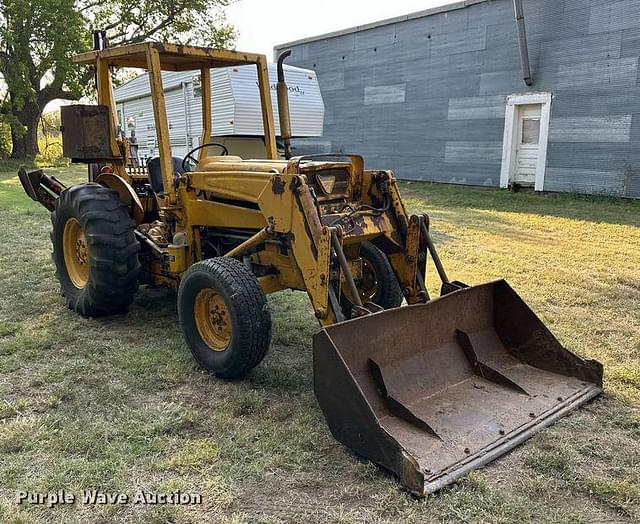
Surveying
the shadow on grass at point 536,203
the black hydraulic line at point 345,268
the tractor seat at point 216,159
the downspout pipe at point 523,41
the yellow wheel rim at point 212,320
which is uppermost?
the downspout pipe at point 523,41

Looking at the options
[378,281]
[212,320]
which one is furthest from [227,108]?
[212,320]

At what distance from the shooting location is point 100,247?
4648 mm

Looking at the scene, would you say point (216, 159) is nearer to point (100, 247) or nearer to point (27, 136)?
point (100, 247)

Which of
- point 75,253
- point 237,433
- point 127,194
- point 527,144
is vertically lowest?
point 237,433

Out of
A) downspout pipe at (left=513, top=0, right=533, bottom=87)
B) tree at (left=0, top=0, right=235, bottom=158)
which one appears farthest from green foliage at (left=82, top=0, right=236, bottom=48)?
downspout pipe at (left=513, top=0, right=533, bottom=87)

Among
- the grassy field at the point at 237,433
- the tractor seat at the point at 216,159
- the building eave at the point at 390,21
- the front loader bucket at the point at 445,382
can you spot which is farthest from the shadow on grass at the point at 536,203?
the tractor seat at the point at 216,159

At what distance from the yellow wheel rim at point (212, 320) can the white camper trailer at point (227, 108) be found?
6269 mm

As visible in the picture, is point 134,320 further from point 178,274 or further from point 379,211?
point 379,211

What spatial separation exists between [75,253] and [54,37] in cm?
1854

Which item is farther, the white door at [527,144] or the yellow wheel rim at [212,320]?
the white door at [527,144]

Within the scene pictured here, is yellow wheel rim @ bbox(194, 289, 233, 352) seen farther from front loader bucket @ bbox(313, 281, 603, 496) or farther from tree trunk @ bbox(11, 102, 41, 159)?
tree trunk @ bbox(11, 102, 41, 159)

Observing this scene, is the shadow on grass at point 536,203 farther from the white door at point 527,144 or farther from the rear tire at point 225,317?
the rear tire at point 225,317

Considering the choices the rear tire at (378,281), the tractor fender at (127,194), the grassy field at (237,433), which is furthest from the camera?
the tractor fender at (127,194)

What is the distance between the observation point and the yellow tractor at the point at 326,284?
3064mm
